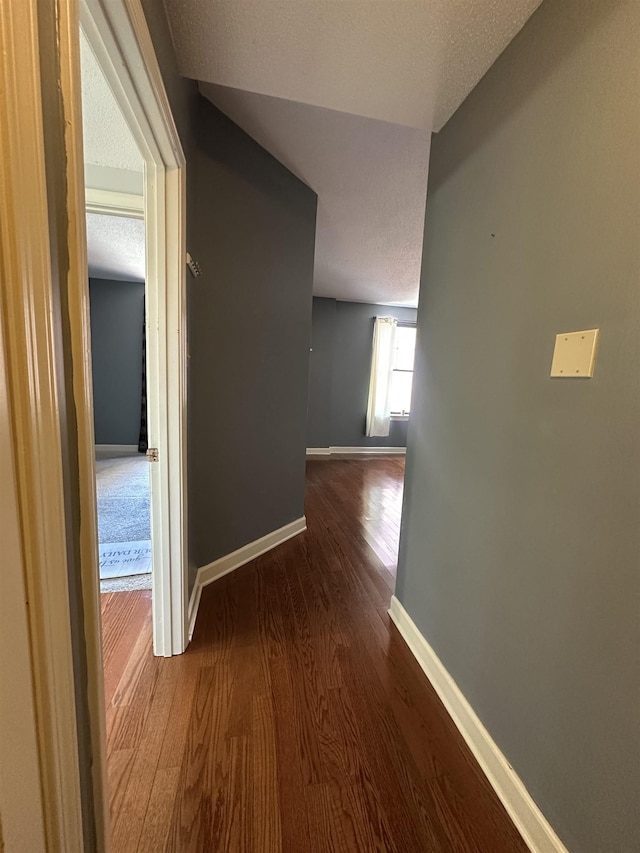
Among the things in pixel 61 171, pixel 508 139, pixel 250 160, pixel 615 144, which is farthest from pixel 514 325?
pixel 250 160

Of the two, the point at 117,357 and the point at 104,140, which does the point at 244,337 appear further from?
the point at 117,357

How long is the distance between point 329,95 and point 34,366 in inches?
Answer: 61.0

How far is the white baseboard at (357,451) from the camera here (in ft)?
18.3

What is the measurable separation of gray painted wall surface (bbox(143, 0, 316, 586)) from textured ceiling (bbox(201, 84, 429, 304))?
0.35ft

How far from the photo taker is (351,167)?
2.06 meters

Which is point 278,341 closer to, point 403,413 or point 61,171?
point 61,171

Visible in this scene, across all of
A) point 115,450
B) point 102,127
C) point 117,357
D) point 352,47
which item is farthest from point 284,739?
point 117,357

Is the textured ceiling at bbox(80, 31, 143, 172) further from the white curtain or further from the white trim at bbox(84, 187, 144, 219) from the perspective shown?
the white curtain

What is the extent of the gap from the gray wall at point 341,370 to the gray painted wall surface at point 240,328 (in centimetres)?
281

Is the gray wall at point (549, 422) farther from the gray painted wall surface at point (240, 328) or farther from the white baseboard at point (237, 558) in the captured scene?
the white baseboard at point (237, 558)

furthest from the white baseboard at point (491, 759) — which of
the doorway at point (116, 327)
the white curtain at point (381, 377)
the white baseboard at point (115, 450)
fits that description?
the white baseboard at point (115, 450)

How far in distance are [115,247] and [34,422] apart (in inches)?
163

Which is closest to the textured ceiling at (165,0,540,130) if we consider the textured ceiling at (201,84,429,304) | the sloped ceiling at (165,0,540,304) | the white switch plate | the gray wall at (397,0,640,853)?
the sloped ceiling at (165,0,540,304)

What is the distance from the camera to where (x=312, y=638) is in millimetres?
1620
